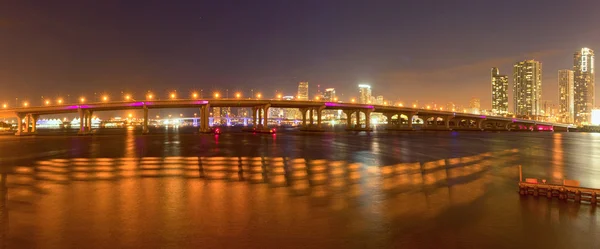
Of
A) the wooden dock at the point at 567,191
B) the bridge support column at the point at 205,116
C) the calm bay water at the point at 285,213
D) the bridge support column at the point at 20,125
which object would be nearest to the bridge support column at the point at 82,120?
the bridge support column at the point at 20,125

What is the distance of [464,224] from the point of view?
490 inches

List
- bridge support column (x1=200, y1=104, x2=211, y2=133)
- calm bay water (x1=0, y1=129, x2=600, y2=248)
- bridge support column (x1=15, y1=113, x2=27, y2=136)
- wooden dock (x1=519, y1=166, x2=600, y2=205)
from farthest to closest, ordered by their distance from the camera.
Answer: bridge support column (x1=200, y1=104, x2=211, y2=133)
bridge support column (x1=15, y1=113, x2=27, y2=136)
wooden dock (x1=519, y1=166, x2=600, y2=205)
calm bay water (x1=0, y1=129, x2=600, y2=248)

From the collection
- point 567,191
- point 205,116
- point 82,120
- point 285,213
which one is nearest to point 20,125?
point 82,120

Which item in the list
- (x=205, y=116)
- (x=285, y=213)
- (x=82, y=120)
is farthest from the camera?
(x=205, y=116)

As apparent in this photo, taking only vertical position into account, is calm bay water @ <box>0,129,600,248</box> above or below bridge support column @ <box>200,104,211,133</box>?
below

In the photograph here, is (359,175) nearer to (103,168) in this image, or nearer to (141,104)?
(103,168)

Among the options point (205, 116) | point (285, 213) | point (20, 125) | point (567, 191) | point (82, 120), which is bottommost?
point (285, 213)

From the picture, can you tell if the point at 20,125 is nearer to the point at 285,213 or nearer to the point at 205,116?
the point at 205,116

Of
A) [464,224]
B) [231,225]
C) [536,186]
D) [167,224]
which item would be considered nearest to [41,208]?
[167,224]

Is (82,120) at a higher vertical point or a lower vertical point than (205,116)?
lower

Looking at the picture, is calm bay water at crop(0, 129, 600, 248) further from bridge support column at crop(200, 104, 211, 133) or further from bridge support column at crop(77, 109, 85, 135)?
bridge support column at crop(77, 109, 85, 135)

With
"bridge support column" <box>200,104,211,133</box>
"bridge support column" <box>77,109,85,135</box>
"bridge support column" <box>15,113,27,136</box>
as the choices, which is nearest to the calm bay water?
"bridge support column" <box>200,104,211,133</box>

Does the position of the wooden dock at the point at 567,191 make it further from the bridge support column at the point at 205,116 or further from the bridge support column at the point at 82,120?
the bridge support column at the point at 82,120

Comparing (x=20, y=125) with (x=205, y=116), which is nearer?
(x=20, y=125)
